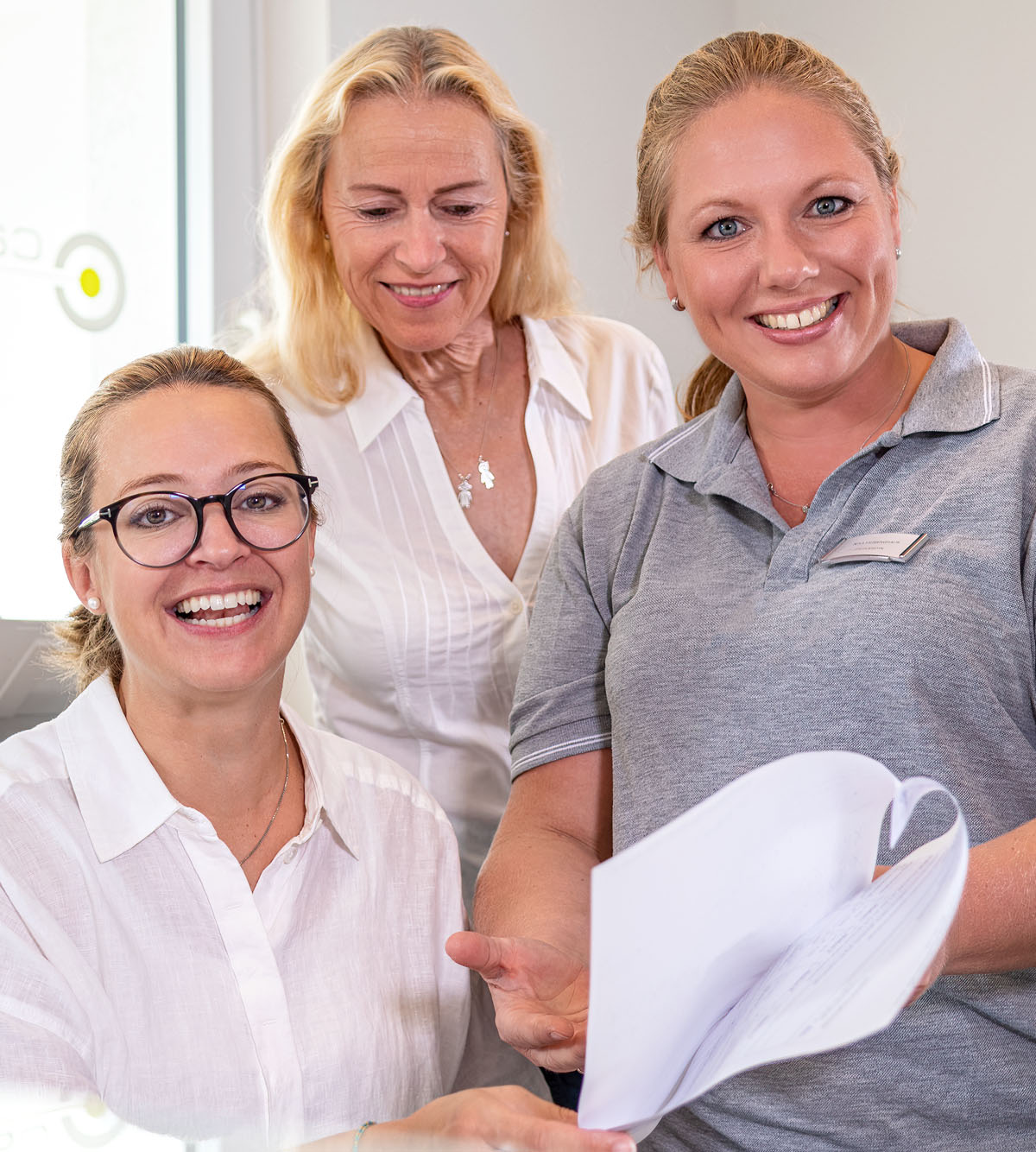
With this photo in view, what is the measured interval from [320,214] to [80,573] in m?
0.71

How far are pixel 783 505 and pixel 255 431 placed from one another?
0.59 meters

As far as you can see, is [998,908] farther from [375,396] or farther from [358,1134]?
[375,396]

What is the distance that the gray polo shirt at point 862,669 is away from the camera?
1050mm

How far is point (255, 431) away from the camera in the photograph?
145 centimetres

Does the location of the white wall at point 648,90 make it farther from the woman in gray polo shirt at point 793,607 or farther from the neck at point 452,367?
the woman in gray polo shirt at point 793,607

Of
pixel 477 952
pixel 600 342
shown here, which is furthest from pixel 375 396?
pixel 477 952

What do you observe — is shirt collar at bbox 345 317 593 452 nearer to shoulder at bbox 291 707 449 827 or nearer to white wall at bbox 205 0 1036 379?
shoulder at bbox 291 707 449 827

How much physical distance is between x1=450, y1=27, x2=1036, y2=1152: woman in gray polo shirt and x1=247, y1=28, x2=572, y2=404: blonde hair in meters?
0.49

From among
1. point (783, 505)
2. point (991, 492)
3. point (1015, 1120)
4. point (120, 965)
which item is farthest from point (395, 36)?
point (1015, 1120)

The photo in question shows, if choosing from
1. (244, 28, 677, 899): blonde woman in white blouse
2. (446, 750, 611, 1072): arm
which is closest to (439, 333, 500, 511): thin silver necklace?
(244, 28, 677, 899): blonde woman in white blouse

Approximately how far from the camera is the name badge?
1.11 metres

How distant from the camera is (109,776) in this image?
4.28ft

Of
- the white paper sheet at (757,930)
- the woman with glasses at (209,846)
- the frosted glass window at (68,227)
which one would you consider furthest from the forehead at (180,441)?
the frosted glass window at (68,227)

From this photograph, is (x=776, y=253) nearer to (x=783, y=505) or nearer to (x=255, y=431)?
(x=783, y=505)
